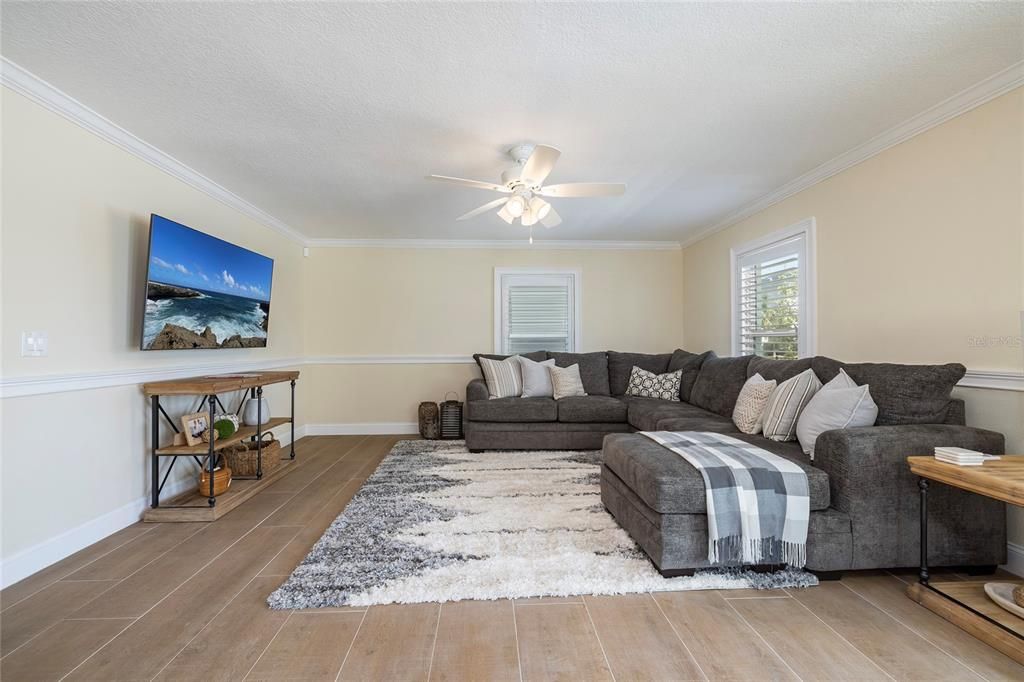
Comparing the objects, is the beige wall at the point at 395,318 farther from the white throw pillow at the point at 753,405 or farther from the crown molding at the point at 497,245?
the white throw pillow at the point at 753,405

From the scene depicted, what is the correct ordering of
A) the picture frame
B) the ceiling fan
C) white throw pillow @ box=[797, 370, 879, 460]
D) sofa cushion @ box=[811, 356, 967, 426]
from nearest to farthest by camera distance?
sofa cushion @ box=[811, 356, 967, 426], white throw pillow @ box=[797, 370, 879, 460], the ceiling fan, the picture frame

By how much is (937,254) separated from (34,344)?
4788 mm

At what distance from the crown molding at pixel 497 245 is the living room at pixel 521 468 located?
165 centimetres

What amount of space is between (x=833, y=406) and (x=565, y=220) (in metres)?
3.06

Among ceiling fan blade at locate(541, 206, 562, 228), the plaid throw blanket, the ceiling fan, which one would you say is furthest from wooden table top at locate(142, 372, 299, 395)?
the plaid throw blanket

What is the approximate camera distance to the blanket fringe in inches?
84.4

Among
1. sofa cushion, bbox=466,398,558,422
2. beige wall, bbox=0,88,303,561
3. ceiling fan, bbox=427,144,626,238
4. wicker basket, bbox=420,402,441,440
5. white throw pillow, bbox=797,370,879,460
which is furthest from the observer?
wicker basket, bbox=420,402,441,440

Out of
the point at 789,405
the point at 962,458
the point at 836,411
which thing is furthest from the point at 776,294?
the point at 962,458

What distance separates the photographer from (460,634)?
1.81m

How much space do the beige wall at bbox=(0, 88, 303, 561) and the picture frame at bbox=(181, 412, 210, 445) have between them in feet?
0.79

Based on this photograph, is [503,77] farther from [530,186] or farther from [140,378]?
[140,378]

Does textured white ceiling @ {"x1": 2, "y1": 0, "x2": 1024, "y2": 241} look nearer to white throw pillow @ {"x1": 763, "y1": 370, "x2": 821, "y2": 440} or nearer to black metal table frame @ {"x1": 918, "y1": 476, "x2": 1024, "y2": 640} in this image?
white throw pillow @ {"x1": 763, "y1": 370, "x2": 821, "y2": 440}

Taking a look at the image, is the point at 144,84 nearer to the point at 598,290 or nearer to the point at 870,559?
the point at 870,559

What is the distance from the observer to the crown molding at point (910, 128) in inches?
89.9
